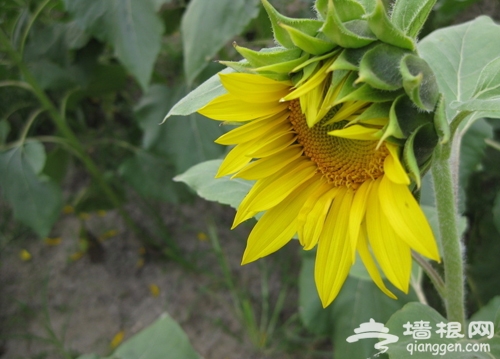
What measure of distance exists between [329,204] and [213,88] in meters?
0.16

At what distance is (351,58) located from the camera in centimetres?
39

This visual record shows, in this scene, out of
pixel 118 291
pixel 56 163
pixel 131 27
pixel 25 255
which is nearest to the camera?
pixel 131 27

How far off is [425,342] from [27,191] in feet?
3.09

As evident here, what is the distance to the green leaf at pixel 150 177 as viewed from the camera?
3.99 ft

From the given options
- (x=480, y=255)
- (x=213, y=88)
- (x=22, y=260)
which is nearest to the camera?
(x=213, y=88)

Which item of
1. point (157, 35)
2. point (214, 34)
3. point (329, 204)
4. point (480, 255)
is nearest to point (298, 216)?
point (329, 204)

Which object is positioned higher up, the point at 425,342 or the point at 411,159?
the point at 411,159

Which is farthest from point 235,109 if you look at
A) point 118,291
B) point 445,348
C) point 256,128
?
point 118,291

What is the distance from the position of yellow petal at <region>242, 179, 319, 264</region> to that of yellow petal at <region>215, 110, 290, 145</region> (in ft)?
0.23

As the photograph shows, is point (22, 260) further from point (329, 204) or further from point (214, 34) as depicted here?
point (329, 204)

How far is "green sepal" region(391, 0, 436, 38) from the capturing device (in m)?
0.41

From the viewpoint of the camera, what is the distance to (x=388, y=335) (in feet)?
1.73

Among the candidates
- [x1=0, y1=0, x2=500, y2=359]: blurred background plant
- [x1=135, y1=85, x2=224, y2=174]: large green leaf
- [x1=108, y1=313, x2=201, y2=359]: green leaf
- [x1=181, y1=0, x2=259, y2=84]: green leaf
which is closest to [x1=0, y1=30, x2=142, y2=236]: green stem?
[x1=0, y1=0, x2=500, y2=359]: blurred background plant

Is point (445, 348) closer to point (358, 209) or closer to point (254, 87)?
point (358, 209)
